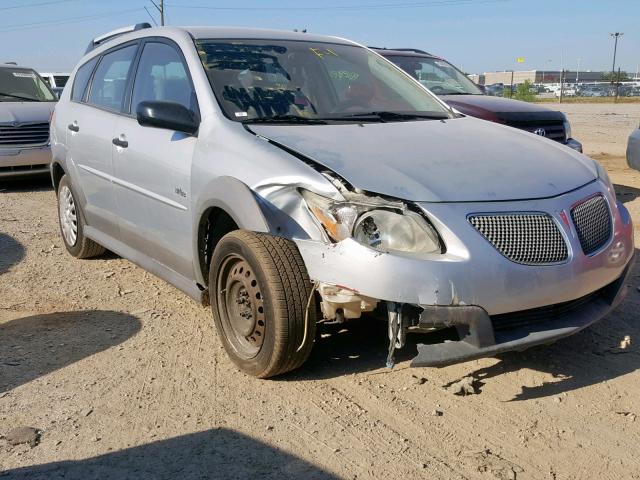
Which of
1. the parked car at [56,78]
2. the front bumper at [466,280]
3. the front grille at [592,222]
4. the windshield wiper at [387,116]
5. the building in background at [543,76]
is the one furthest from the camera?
the building in background at [543,76]

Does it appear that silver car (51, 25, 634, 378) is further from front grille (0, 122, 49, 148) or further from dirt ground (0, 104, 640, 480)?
front grille (0, 122, 49, 148)

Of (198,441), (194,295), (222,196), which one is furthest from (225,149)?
(198,441)

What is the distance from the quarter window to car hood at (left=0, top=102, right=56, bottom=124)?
6076 mm

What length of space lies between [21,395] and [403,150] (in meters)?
2.32

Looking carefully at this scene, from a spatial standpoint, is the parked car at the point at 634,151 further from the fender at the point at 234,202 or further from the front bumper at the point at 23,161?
the front bumper at the point at 23,161

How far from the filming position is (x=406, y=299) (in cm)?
308

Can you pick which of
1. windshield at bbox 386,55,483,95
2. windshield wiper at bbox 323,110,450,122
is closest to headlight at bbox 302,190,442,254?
windshield wiper at bbox 323,110,450,122

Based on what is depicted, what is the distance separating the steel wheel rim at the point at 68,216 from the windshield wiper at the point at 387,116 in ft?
9.41

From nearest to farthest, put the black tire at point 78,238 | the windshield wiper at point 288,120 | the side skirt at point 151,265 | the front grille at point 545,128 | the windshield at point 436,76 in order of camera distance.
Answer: the windshield wiper at point 288,120 → the side skirt at point 151,265 → the black tire at point 78,238 → the front grille at point 545,128 → the windshield at point 436,76

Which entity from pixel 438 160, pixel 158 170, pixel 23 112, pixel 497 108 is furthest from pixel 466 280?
pixel 23 112

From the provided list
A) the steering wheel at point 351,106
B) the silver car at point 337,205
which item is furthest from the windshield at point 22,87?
the steering wheel at point 351,106

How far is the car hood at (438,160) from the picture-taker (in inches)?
129

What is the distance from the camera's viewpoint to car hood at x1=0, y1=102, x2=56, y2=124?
10109 mm

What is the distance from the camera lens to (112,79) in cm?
538
